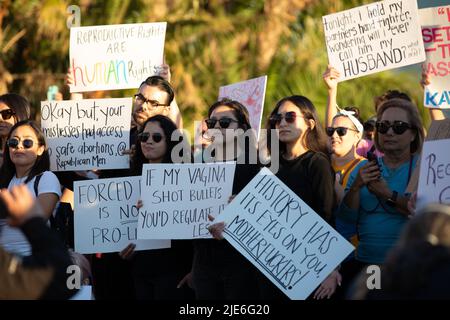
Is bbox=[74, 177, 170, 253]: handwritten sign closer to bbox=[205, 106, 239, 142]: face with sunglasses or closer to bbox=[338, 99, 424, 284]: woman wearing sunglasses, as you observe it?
bbox=[205, 106, 239, 142]: face with sunglasses

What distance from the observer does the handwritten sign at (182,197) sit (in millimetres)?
6629

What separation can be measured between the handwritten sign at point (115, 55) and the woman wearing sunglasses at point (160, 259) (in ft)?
4.84

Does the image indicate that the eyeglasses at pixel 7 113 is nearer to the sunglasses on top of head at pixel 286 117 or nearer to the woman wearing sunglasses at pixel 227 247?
the woman wearing sunglasses at pixel 227 247

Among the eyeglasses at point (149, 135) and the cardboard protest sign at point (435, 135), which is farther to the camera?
the eyeglasses at point (149, 135)

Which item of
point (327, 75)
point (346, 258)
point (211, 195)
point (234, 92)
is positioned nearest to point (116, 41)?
point (234, 92)

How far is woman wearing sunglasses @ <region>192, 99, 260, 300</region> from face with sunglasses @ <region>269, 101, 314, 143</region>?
257mm

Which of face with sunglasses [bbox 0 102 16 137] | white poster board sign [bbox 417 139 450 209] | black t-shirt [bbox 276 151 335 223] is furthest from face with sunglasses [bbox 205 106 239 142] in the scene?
face with sunglasses [bbox 0 102 16 137]

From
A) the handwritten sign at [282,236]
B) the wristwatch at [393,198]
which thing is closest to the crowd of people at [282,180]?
the wristwatch at [393,198]

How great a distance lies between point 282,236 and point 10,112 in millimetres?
2701

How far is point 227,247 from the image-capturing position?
21.2 feet

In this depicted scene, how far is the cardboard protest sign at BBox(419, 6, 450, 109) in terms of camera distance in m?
7.37

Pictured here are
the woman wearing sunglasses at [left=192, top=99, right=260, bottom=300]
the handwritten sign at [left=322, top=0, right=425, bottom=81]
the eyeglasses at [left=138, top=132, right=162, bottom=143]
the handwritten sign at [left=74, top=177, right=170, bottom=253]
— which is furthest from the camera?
the handwritten sign at [left=322, top=0, right=425, bottom=81]
